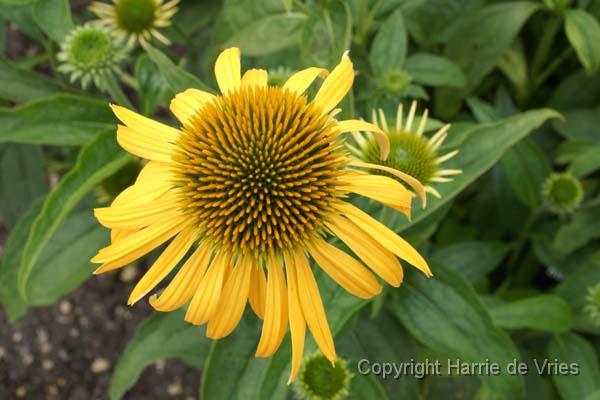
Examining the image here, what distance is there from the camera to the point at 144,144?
1.14 metres

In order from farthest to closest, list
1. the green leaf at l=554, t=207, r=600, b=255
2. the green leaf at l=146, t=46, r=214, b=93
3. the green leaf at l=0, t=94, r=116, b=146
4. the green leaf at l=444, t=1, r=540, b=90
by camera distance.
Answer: the green leaf at l=444, t=1, r=540, b=90 → the green leaf at l=554, t=207, r=600, b=255 → the green leaf at l=0, t=94, r=116, b=146 → the green leaf at l=146, t=46, r=214, b=93

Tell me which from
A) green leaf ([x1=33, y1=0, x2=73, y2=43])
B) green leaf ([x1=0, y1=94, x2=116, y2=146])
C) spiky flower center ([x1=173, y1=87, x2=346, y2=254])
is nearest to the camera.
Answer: spiky flower center ([x1=173, y1=87, x2=346, y2=254])

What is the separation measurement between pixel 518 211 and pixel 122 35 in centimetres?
134

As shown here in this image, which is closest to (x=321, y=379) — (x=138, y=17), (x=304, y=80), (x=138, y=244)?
(x=138, y=244)

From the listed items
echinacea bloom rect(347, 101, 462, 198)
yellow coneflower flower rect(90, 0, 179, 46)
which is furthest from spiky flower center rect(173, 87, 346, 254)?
yellow coneflower flower rect(90, 0, 179, 46)

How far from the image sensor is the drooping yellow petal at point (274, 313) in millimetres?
1018

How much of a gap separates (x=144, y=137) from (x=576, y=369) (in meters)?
1.24

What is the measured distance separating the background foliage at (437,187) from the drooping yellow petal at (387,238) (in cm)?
20

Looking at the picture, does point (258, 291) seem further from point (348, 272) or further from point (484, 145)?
point (484, 145)

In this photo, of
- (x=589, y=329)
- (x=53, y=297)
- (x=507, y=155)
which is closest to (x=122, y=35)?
(x=53, y=297)

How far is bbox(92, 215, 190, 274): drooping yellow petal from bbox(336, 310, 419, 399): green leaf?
0.67 m

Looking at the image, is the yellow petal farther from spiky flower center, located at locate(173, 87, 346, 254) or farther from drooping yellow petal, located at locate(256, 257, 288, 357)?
drooping yellow petal, located at locate(256, 257, 288, 357)

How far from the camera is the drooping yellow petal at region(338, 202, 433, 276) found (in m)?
0.96

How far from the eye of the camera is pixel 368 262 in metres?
1.03
